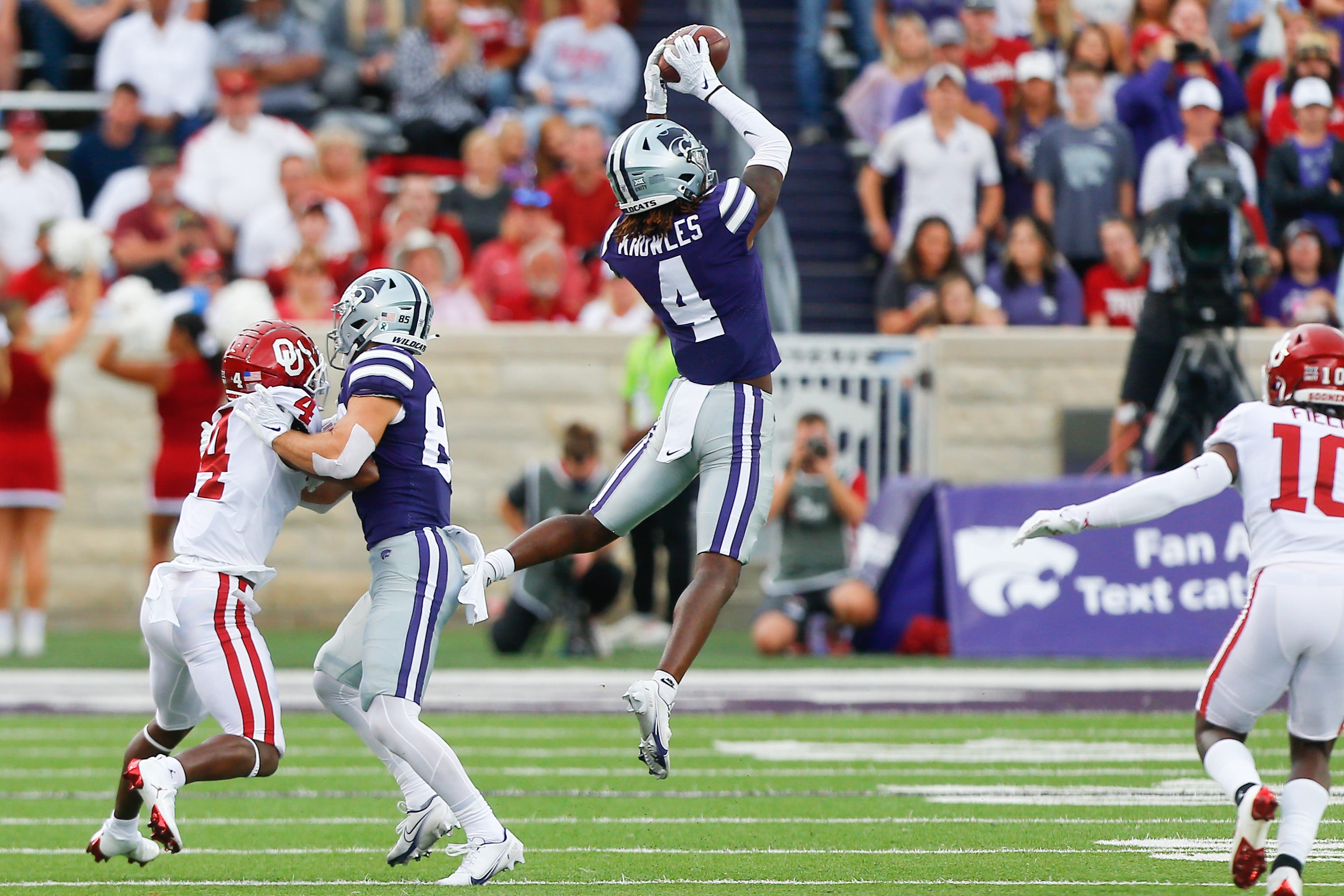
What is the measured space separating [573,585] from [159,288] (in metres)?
4.07

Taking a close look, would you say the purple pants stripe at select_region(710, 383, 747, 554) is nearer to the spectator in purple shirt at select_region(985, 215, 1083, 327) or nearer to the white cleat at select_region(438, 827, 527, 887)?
the white cleat at select_region(438, 827, 527, 887)

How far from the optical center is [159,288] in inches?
546

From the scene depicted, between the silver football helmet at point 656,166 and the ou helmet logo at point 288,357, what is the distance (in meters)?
1.13

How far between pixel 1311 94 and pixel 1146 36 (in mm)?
1802

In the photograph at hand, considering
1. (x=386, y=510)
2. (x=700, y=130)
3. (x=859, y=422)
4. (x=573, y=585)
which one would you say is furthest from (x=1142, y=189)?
(x=386, y=510)

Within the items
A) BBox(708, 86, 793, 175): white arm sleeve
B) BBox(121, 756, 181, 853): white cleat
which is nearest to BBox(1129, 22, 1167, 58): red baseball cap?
BBox(708, 86, 793, 175): white arm sleeve

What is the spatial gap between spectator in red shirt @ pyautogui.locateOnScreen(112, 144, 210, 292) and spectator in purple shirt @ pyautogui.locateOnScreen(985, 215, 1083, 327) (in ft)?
18.2

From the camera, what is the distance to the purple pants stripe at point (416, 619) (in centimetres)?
539

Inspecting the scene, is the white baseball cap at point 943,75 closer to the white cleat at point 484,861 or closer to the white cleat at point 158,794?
the white cleat at point 484,861

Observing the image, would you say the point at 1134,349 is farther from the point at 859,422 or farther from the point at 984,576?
the point at 859,422

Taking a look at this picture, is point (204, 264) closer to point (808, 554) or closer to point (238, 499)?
point (808, 554)

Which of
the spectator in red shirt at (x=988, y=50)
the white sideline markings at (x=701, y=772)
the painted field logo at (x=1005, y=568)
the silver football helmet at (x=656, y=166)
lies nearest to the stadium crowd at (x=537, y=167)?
the spectator in red shirt at (x=988, y=50)

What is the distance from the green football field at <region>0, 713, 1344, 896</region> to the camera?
17.6 ft

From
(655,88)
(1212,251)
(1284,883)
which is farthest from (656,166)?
(1212,251)
